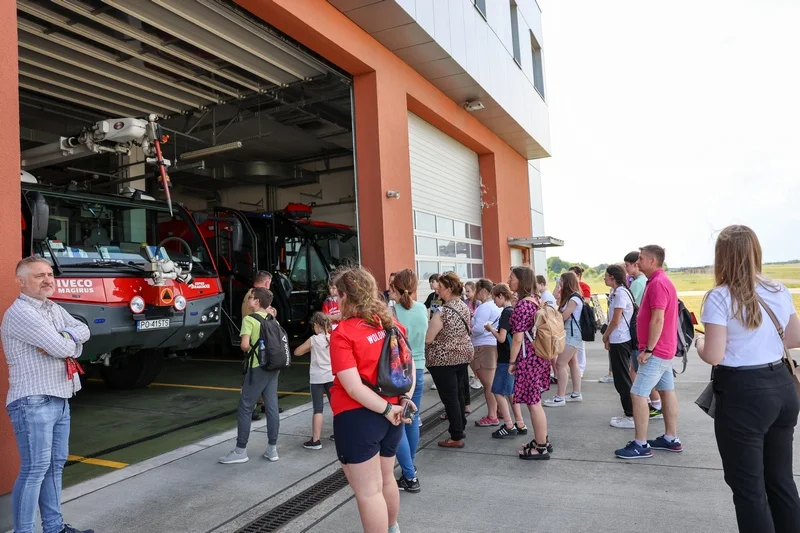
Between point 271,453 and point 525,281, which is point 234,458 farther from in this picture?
point 525,281

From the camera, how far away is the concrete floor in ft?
11.1

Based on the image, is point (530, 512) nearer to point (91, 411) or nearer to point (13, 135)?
point (13, 135)

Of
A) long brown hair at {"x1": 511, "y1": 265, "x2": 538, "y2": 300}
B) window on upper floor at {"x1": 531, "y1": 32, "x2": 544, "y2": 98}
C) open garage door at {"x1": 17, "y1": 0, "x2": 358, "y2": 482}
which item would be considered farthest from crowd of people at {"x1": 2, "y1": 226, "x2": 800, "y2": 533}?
window on upper floor at {"x1": 531, "y1": 32, "x2": 544, "y2": 98}

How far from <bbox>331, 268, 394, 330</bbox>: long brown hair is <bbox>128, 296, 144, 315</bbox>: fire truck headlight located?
393 cm

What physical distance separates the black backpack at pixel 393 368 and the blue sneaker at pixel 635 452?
2664mm

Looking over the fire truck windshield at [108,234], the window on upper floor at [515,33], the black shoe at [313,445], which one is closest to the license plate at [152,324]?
the fire truck windshield at [108,234]

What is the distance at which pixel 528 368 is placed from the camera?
4.62 meters

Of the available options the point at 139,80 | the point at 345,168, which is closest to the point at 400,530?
the point at 139,80

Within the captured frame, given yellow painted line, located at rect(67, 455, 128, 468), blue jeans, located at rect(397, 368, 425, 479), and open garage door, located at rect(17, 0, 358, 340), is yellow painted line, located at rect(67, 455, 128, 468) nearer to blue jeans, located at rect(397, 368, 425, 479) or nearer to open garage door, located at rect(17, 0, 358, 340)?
blue jeans, located at rect(397, 368, 425, 479)

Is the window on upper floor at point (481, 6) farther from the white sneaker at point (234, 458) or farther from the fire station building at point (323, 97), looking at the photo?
the white sneaker at point (234, 458)

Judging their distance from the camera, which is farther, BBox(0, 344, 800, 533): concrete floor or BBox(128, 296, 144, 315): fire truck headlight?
BBox(128, 296, 144, 315): fire truck headlight

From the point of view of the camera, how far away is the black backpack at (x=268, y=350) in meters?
4.57

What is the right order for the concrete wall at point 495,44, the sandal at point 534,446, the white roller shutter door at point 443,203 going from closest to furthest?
the sandal at point 534,446 → the concrete wall at point 495,44 → the white roller shutter door at point 443,203

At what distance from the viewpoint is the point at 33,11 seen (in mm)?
6086
